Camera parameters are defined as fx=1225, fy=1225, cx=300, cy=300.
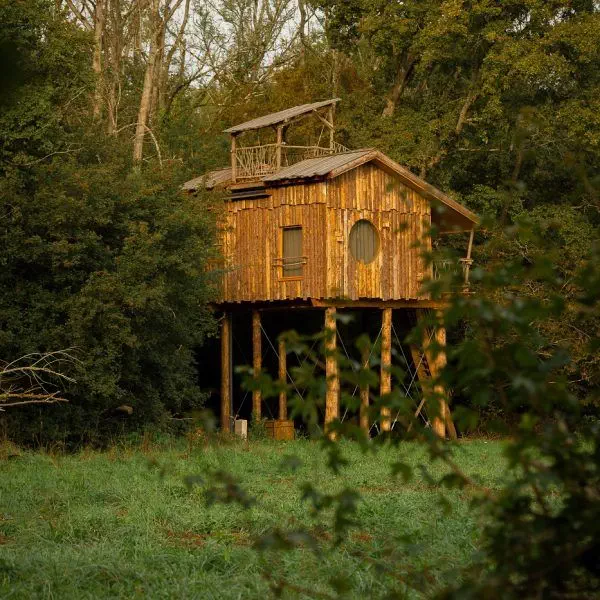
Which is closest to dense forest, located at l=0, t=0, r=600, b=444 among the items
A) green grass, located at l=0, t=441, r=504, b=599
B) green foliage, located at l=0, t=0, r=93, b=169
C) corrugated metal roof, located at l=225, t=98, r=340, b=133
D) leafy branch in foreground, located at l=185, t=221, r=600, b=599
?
green foliage, located at l=0, t=0, r=93, b=169

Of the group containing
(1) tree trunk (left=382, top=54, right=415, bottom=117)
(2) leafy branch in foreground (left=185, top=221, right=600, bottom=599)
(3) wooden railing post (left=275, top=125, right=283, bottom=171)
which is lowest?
(2) leafy branch in foreground (left=185, top=221, right=600, bottom=599)

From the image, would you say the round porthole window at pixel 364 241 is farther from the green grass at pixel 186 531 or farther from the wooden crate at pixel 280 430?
the green grass at pixel 186 531

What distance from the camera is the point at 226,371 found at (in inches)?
1264

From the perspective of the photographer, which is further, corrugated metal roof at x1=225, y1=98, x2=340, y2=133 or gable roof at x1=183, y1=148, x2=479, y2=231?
corrugated metal roof at x1=225, y1=98, x2=340, y2=133

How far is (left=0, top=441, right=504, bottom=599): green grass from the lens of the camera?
1008 cm

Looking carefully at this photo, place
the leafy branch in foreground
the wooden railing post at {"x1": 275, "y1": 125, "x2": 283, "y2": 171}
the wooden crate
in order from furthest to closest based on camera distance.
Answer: the wooden railing post at {"x1": 275, "y1": 125, "x2": 283, "y2": 171} < the wooden crate < the leafy branch in foreground

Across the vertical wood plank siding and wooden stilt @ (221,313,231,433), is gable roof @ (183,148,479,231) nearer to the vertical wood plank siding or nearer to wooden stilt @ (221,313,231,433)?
the vertical wood plank siding

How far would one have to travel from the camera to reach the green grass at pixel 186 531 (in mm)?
10078

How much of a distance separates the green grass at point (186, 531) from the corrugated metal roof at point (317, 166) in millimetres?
9980

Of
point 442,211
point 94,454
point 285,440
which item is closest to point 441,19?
point 285,440

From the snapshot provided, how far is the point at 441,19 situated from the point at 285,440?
42.4 ft

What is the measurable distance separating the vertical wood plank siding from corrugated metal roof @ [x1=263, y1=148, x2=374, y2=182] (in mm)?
359

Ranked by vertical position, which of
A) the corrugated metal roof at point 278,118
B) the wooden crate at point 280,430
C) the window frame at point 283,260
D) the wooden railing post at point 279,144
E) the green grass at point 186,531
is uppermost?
the corrugated metal roof at point 278,118

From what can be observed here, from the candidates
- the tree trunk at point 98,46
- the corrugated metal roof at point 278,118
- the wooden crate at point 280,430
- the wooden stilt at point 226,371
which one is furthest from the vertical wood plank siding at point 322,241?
the tree trunk at point 98,46
